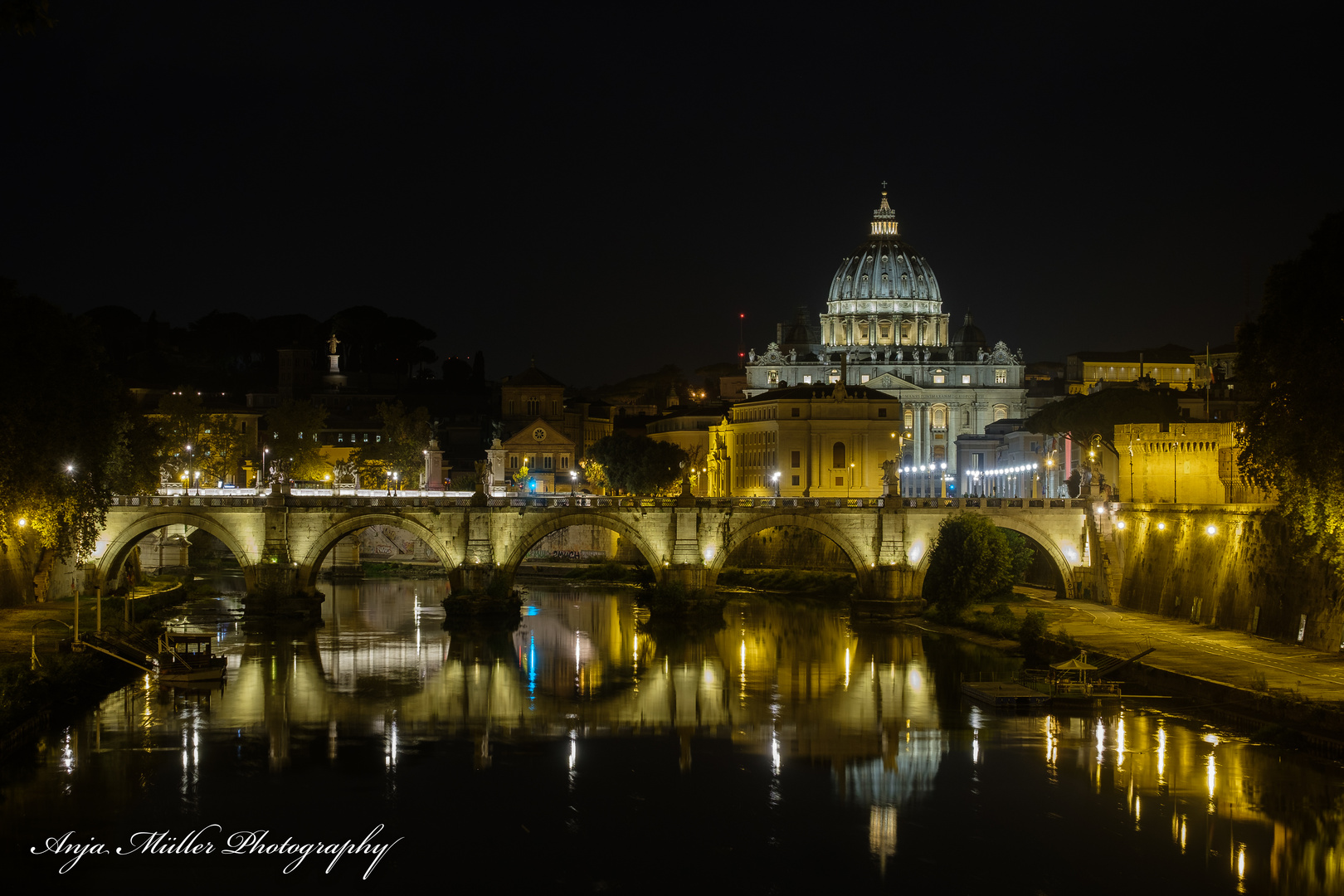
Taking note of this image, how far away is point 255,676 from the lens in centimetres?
3838

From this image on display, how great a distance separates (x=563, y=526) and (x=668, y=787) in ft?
78.1

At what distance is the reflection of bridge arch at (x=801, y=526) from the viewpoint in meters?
50.9

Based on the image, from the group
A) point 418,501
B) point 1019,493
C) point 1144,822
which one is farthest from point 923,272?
point 1144,822

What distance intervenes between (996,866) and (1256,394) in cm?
1536

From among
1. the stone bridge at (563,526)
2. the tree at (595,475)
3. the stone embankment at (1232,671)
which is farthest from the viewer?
the tree at (595,475)

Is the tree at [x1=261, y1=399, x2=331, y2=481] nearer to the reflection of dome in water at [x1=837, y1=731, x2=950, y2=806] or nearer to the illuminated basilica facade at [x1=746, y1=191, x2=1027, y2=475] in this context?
the illuminated basilica facade at [x1=746, y1=191, x2=1027, y2=475]

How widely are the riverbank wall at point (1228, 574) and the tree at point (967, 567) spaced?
3822mm

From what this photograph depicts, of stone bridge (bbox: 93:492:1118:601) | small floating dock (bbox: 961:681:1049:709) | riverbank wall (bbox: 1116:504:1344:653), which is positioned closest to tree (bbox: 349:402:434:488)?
stone bridge (bbox: 93:492:1118:601)

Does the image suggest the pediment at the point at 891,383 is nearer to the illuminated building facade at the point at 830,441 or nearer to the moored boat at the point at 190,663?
the illuminated building facade at the point at 830,441

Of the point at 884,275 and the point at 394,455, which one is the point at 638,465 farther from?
the point at 884,275

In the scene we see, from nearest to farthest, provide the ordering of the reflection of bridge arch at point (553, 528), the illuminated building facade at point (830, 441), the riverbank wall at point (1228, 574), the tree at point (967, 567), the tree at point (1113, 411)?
the riverbank wall at point (1228, 574)
the tree at point (967, 567)
the reflection of bridge arch at point (553, 528)
the tree at point (1113, 411)
the illuminated building facade at point (830, 441)

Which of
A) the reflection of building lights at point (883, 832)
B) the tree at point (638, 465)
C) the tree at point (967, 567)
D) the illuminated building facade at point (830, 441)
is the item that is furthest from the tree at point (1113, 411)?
the reflection of building lights at point (883, 832)

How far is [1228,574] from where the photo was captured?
39.1 m

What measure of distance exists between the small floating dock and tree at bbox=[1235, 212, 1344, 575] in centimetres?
658
